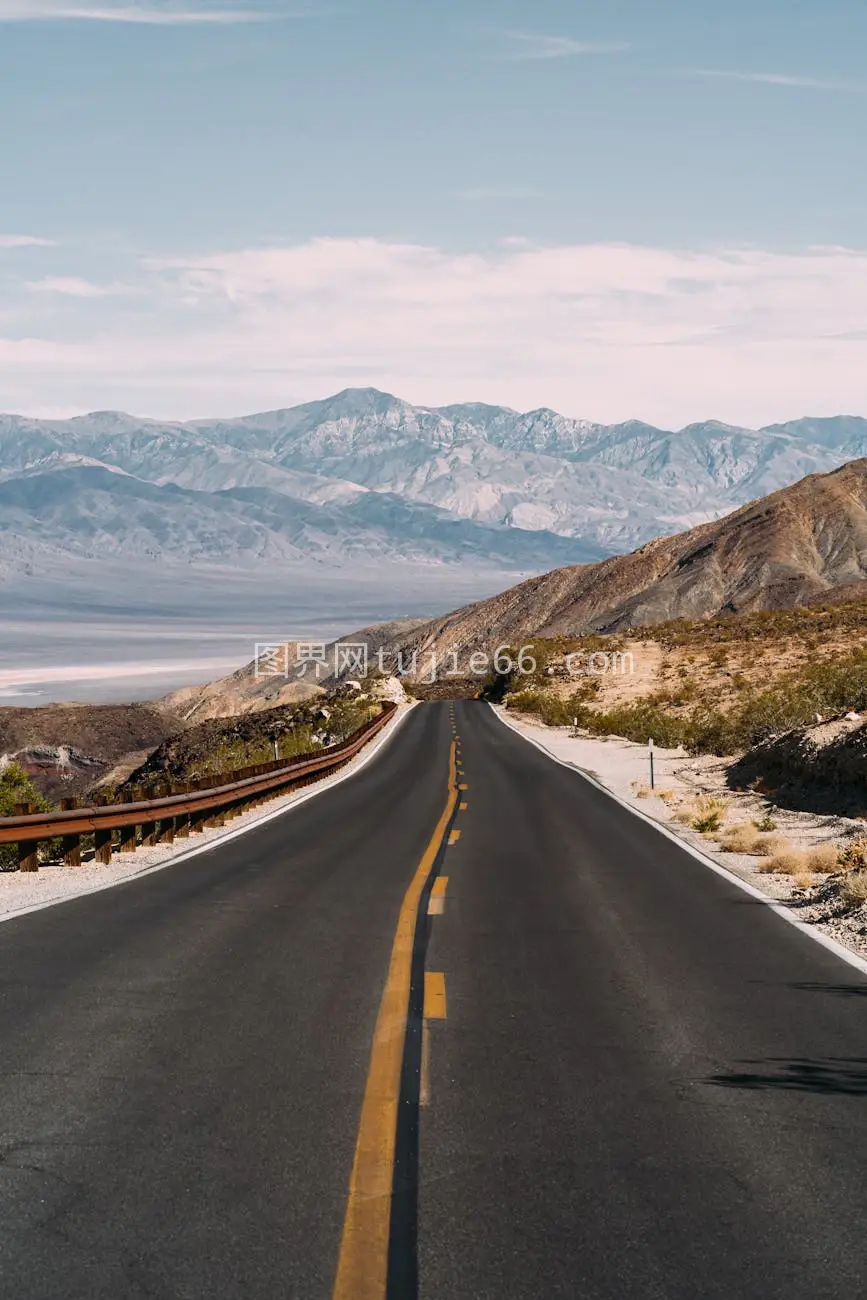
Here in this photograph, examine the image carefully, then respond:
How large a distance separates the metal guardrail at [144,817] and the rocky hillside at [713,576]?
103747 mm

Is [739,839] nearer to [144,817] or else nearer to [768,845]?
[768,845]

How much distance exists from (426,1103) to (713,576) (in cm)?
15206

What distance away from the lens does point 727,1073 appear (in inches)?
275

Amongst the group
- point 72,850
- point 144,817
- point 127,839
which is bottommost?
point 127,839

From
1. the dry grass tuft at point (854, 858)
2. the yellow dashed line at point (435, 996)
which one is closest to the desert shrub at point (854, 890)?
the dry grass tuft at point (854, 858)

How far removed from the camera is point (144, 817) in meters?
17.8

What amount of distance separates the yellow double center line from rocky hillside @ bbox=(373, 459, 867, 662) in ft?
389

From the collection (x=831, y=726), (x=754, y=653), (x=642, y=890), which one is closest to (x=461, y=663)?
(x=754, y=653)

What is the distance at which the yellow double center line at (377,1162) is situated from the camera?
A: 450cm

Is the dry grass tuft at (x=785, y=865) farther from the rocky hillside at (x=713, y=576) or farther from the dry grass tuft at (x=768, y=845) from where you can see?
the rocky hillside at (x=713, y=576)

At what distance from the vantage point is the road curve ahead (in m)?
4.60

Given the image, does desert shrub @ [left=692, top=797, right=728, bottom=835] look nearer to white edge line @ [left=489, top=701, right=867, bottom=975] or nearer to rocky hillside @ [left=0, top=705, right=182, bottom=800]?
white edge line @ [left=489, top=701, right=867, bottom=975]

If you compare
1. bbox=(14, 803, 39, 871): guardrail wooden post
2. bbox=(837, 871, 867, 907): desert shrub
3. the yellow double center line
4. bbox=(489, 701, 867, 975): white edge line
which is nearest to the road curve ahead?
the yellow double center line

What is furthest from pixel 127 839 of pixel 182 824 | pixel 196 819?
pixel 196 819
